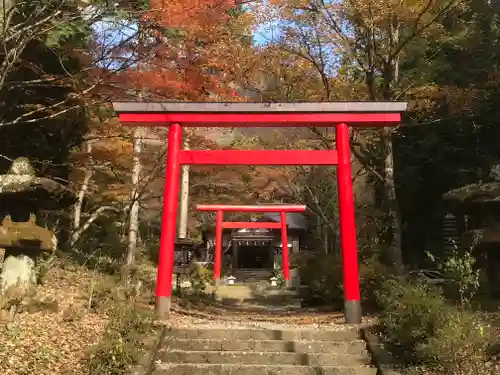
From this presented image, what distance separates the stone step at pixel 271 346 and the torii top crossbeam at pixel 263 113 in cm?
405

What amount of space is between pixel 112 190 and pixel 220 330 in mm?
12560

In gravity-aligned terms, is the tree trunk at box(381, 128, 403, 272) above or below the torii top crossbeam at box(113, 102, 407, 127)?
below

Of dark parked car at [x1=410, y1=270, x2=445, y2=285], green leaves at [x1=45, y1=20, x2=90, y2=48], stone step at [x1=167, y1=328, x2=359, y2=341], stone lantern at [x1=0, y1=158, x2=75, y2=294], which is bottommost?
stone step at [x1=167, y1=328, x2=359, y2=341]

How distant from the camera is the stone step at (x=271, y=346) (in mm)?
7031

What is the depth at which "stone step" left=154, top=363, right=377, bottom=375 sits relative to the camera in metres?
6.32

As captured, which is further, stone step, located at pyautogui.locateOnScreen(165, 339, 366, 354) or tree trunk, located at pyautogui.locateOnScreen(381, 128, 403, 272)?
tree trunk, located at pyautogui.locateOnScreen(381, 128, 403, 272)

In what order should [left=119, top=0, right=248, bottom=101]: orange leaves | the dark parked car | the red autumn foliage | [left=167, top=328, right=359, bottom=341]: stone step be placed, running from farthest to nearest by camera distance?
[left=119, top=0, right=248, bottom=101]: orange leaves < the red autumn foliage < the dark parked car < [left=167, top=328, right=359, bottom=341]: stone step

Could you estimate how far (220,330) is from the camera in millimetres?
7559

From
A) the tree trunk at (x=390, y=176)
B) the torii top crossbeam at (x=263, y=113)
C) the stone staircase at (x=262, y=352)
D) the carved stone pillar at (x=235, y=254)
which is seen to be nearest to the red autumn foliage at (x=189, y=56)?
the torii top crossbeam at (x=263, y=113)


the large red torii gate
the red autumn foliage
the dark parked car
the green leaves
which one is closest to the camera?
the large red torii gate

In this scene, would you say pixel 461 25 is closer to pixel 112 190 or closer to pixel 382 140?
pixel 382 140

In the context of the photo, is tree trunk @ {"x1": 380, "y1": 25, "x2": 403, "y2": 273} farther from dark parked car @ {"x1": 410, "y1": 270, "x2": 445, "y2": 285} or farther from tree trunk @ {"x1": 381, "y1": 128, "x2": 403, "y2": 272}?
dark parked car @ {"x1": 410, "y1": 270, "x2": 445, "y2": 285}

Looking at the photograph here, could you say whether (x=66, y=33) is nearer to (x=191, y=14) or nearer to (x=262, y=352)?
(x=191, y=14)

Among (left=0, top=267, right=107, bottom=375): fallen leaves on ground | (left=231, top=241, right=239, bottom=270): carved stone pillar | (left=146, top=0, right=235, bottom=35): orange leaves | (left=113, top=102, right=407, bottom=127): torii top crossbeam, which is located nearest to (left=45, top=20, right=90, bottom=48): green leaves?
(left=146, top=0, right=235, bottom=35): orange leaves
